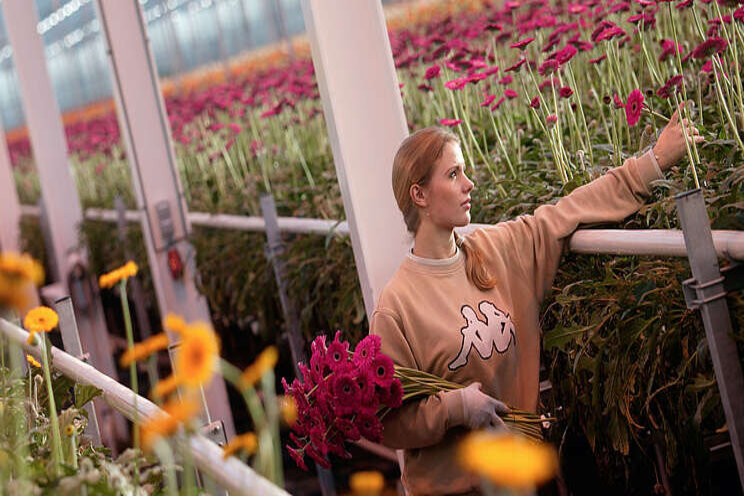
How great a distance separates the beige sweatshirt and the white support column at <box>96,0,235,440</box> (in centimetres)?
250

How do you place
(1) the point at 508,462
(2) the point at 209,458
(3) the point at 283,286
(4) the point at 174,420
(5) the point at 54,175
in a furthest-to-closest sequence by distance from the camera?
(5) the point at 54,175 < (3) the point at 283,286 < (2) the point at 209,458 < (4) the point at 174,420 < (1) the point at 508,462

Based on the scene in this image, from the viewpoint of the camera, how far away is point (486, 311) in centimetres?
180

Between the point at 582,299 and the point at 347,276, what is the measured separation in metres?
1.35

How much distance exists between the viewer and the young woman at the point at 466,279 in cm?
175

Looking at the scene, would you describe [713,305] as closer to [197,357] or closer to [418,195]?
[418,195]

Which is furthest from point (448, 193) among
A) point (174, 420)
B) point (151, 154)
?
point (151, 154)

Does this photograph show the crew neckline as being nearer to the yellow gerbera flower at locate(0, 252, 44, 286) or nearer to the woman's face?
the woman's face

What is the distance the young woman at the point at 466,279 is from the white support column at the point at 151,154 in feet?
8.21

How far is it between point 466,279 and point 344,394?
0.40 meters

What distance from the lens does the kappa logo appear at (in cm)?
177

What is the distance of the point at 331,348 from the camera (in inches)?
62.5

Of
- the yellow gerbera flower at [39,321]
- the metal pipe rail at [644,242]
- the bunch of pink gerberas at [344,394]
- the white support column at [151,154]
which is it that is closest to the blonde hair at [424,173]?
the metal pipe rail at [644,242]

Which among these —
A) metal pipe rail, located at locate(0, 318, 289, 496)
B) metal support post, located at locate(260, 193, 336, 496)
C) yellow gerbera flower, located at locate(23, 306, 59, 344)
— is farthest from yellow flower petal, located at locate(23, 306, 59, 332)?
metal support post, located at locate(260, 193, 336, 496)

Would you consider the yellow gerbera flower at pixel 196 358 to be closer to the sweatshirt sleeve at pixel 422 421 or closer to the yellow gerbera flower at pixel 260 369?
the yellow gerbera flower at pixel 260 369
